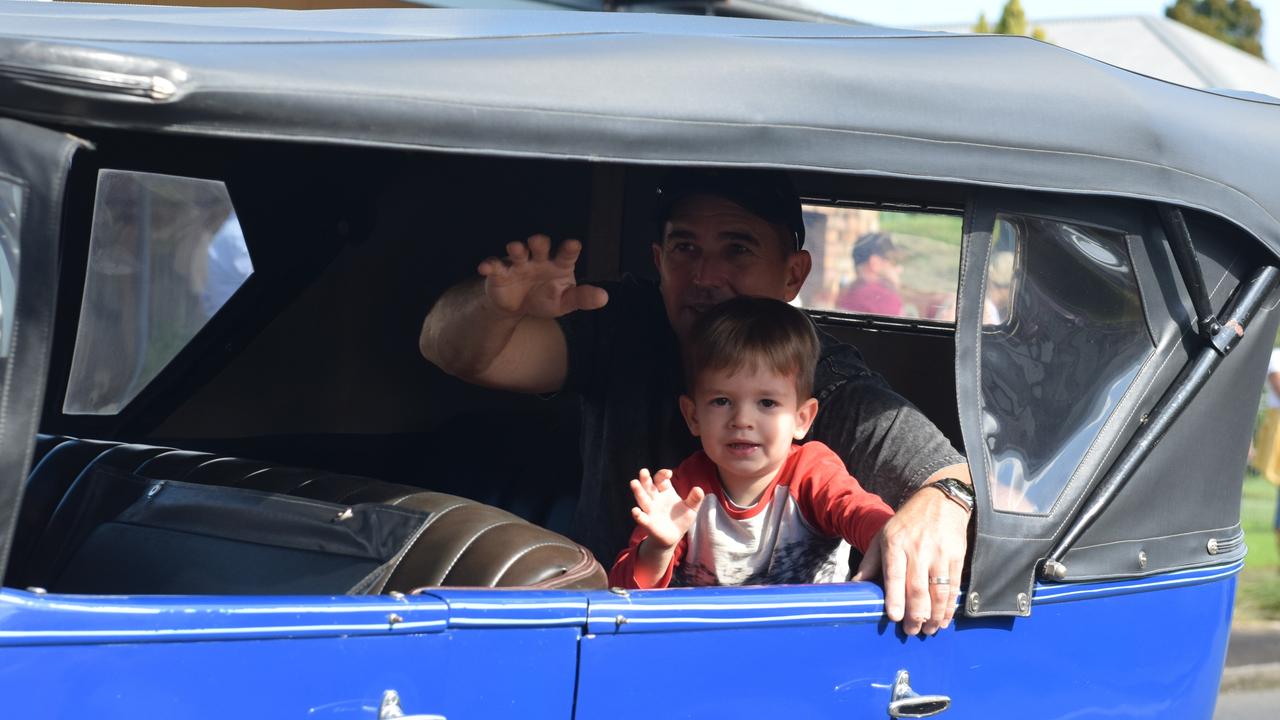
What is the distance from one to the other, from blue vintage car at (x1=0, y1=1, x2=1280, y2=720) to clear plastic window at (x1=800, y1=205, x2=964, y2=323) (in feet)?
3.79

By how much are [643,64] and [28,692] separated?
1078 mm

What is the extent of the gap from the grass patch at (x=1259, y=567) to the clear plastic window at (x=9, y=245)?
15.2 ft

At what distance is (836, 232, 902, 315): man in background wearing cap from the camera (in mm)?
3986

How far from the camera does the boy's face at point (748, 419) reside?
7.72ft

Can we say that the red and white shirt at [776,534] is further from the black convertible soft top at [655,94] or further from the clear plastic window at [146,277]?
the clear plastic window at [146,277]

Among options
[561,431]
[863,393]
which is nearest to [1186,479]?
[863,393]

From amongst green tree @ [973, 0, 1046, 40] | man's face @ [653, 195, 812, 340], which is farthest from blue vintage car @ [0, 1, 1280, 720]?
green tree @ [973, 0, 1046, 40]

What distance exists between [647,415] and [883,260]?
64.3 inches

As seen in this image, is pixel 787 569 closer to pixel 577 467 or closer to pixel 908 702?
pixel 908 702

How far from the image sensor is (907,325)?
3.85m

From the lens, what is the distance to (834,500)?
7.58ft

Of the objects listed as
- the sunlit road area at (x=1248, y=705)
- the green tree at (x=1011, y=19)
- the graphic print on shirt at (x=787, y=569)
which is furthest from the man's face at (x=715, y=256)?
the green tree at (x=1011, y=19)

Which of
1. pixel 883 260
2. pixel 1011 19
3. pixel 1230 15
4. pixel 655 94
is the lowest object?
pixel 883 260

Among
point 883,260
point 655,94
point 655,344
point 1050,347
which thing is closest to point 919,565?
point 1050,347
